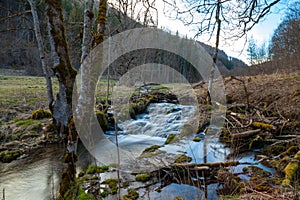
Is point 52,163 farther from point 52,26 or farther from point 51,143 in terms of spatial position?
point 52,26

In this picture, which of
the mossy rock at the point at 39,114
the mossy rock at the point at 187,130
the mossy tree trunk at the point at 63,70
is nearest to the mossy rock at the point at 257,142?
the mossy rock at the point at 187,130

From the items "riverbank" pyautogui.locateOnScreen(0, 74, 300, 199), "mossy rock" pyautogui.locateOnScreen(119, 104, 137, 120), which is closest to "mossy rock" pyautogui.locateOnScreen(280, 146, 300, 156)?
"riverbank" pyautogui.locateOnScreen(0, 74, 300, 199)

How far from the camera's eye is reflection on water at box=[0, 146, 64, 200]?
4.69 metres

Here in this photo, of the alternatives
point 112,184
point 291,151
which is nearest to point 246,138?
point 291,151

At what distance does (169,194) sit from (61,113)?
469 cm

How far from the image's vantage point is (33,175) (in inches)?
218

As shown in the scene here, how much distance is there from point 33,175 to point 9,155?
1.45 metres

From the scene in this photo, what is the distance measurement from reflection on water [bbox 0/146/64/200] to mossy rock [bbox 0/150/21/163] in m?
0.17

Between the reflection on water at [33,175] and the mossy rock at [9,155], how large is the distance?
0.57 feet

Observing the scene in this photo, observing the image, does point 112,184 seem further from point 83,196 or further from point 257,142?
point 257,142

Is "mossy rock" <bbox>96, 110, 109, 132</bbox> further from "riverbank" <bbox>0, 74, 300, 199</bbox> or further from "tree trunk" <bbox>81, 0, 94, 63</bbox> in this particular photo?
"tree trunk" <bbox>81, 0, 94, 63</bbox>

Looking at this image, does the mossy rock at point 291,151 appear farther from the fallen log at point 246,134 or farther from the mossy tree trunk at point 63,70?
the mossy tree trunk at point 63,70

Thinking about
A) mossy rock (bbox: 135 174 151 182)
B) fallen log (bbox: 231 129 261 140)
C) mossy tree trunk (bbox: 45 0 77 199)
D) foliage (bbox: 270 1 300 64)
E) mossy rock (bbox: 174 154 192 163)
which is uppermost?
foliage (bbox: 270 1 300 64)

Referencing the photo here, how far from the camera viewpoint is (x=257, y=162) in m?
5.79
